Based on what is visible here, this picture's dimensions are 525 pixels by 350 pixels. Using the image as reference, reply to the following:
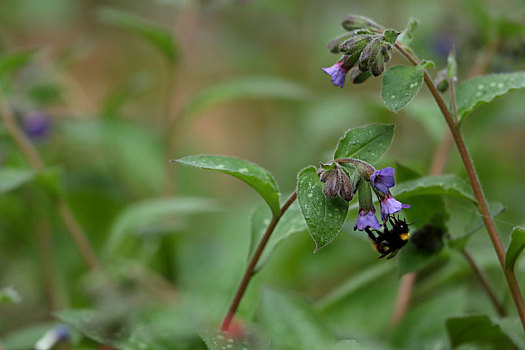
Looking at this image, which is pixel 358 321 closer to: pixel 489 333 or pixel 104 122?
pixel 489 333

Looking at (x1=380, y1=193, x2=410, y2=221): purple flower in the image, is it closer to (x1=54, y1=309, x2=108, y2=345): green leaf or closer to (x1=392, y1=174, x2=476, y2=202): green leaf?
(x1=392, y1=174, x2=476, y2=202): green leaf

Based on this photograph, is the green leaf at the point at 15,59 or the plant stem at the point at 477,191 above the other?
the green leaf at the point at 15,59

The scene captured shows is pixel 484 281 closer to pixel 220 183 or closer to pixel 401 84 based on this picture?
pixel 401 84

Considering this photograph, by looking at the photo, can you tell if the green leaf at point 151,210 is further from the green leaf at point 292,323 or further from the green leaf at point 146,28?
the green leaf at point 146,28

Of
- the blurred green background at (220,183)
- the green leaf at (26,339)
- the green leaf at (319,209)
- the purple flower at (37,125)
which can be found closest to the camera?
the green leaf at (319,209)

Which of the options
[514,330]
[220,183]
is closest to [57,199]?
[514,330]

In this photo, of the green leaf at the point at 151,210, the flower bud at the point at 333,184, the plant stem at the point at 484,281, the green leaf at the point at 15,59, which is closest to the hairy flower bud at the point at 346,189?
the flower bud at the point at 333,184

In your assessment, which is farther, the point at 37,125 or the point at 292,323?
the point at 37,125

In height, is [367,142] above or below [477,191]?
above
